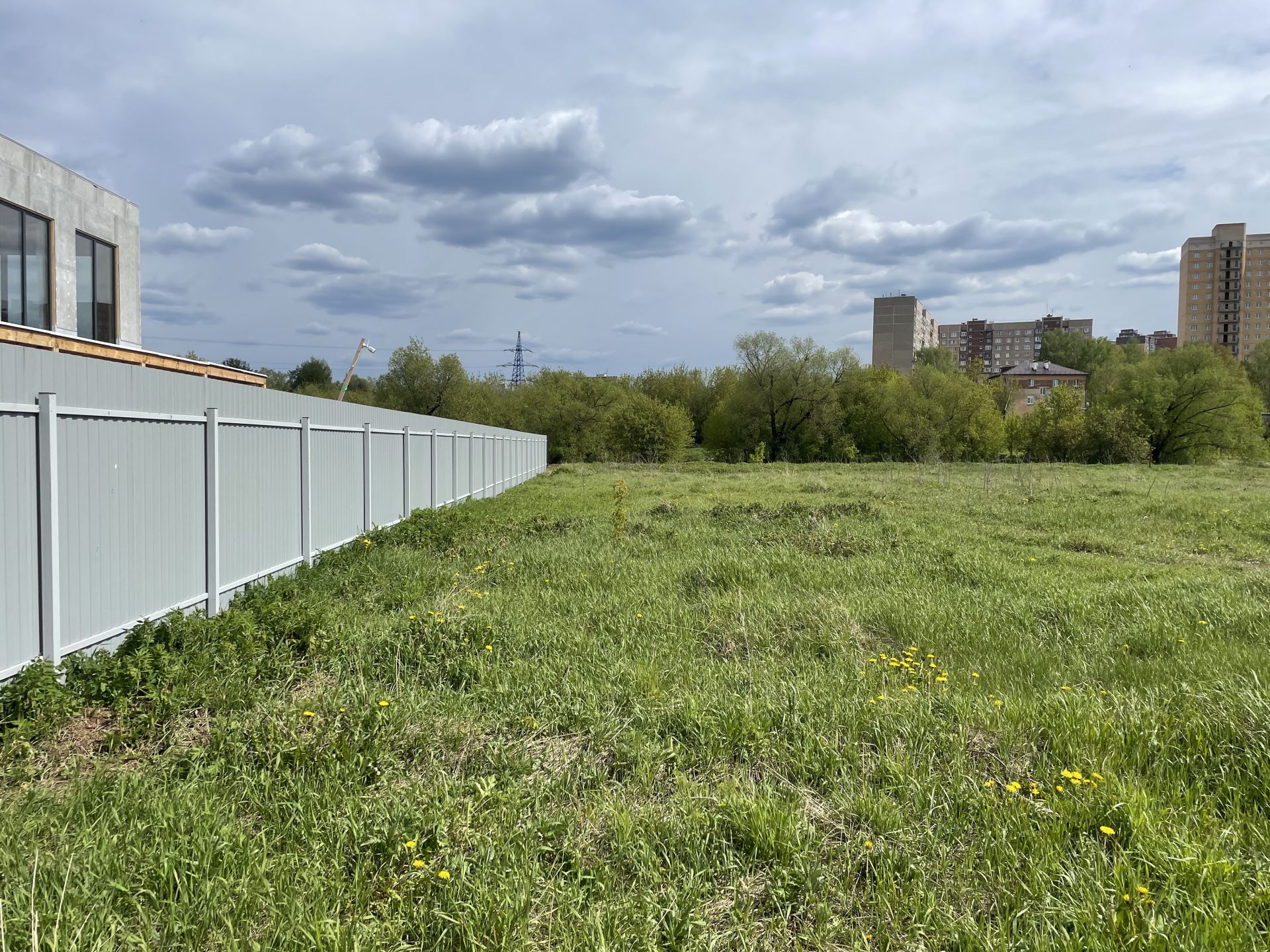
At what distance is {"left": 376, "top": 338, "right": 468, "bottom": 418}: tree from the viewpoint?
5894cm

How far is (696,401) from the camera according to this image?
2608 inches

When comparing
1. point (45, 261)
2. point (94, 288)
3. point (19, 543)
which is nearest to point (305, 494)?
point (19, 543)

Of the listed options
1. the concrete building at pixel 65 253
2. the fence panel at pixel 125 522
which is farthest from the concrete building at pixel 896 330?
the fence panel at pixel 125 522

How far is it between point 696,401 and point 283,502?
59383mm

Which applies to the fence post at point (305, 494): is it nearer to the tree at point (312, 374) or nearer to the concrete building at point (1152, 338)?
the tree at point (312, 374)

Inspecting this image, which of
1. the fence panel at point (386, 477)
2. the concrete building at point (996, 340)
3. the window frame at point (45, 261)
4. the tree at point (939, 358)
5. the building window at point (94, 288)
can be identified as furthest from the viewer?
the concrete building at point (996, 340)

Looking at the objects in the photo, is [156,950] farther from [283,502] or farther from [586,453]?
[586,453]

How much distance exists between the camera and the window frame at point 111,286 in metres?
19.0

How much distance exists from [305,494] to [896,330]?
4106 inches

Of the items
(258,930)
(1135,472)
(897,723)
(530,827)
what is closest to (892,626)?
(897,723)

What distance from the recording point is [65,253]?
18.5 metres

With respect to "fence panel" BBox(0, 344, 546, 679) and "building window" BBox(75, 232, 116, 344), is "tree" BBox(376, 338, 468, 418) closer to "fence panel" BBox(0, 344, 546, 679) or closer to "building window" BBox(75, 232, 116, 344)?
"building window" BBox(75, 232, 116, 344)

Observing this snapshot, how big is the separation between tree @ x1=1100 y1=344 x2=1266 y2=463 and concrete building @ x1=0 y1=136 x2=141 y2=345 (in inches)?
2102

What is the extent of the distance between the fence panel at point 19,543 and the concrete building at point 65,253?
12715mm
